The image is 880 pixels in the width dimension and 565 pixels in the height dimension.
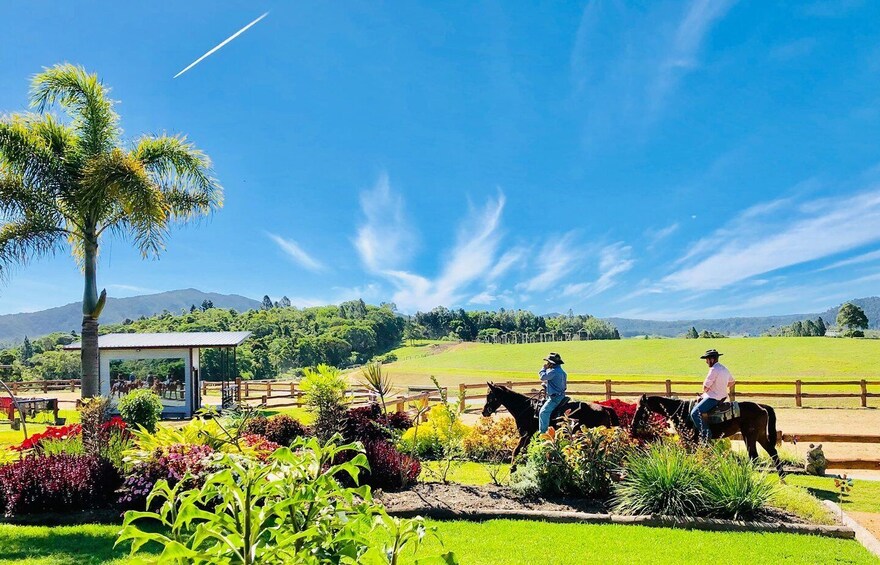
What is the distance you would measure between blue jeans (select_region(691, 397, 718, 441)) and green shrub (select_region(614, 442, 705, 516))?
2.41 m

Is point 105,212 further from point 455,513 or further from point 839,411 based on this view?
point 839,411

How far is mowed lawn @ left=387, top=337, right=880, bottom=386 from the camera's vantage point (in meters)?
47.4

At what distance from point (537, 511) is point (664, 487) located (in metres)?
1.61

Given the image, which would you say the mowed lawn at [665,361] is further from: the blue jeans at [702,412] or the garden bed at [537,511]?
the garden bed at [537,511]

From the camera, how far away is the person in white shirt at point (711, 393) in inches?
381

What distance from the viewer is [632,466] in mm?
7594

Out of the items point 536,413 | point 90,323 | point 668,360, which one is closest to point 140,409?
point 90,323

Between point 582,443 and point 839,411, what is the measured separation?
63.3 feet

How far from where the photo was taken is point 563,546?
609 cm

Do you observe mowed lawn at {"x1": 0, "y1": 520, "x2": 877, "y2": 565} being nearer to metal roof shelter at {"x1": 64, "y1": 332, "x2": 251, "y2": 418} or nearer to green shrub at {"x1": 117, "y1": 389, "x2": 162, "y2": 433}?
green shrub at {"x1": 117, "y1": 389, "x2": 162, "y2": 433}

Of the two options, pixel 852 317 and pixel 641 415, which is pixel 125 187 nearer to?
pixel 641 415

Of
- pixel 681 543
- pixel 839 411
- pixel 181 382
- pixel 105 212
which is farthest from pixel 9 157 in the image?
pixel 839 411

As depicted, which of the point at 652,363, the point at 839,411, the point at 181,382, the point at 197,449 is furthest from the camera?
the point at 652,363

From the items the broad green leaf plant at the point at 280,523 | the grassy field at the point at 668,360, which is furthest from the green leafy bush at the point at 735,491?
the grassy field at the point at 668,360
